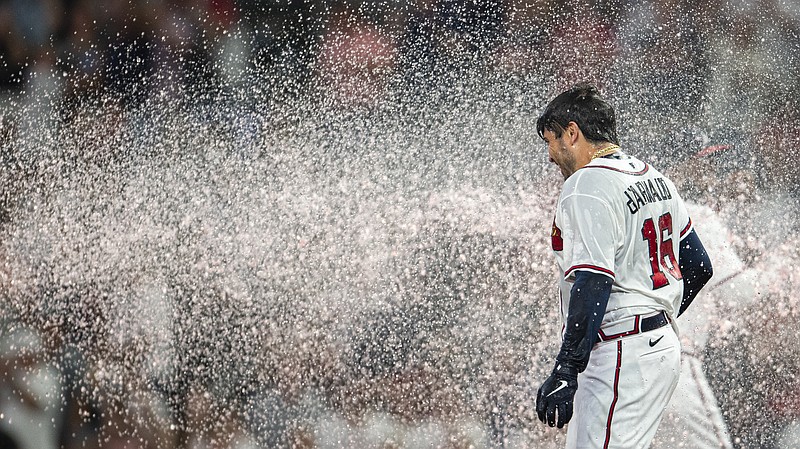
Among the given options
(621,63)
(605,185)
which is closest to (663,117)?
(621,63)

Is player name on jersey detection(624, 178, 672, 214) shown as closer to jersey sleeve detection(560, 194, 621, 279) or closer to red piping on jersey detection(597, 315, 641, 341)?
jersey sleeve detection(560, 194, 621, 279)

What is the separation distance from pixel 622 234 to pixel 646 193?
0.13m

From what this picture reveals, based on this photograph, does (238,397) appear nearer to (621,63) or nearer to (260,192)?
(260,192)

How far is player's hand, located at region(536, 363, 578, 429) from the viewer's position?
4.82 ft

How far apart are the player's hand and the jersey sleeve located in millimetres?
203

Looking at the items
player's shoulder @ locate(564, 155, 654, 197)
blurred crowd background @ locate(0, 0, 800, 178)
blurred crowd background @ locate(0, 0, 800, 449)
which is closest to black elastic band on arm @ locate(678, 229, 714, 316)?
player's shoulder @ locate(564, 155, 654, 197)

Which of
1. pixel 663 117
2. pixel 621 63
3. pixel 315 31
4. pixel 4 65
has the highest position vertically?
pixel 4 65

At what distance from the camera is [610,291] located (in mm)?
1520

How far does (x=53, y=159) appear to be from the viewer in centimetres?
352

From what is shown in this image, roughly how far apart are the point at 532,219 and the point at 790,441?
141 centimetres

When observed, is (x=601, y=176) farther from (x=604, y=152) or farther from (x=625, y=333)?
(x=625, y=333)

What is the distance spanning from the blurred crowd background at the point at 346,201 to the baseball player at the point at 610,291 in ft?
5.20

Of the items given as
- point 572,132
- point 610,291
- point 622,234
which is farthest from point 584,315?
point 572,132

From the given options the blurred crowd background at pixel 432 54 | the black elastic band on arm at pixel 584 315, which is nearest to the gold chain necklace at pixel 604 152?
the black elastic band on arm at pixel 584 315
